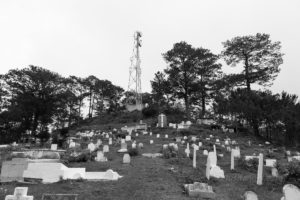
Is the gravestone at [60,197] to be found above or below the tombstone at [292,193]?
below

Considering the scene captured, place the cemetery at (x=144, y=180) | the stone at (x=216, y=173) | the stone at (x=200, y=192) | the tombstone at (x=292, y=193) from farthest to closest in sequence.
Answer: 1. the stone at (x=216, y=173)
2. the stone at (x=200, y=192)
3. the cemetery at (x=144, y=180)
4. the tombstone at (x=292, y=193)

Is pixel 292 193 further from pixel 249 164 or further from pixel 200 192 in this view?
pixel 249 164

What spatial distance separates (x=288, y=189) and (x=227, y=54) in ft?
111

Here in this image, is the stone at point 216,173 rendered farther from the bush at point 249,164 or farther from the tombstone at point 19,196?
the tombstone at point 19,196

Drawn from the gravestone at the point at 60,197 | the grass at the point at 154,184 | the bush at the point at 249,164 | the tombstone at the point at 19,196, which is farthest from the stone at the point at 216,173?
the tombstone at the point at 19,196

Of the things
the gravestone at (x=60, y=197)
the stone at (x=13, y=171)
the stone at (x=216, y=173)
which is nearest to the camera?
the gravestone at (x=60, y=197)

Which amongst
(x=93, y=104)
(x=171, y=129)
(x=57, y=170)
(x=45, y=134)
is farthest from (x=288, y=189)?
(x=93, y=104)

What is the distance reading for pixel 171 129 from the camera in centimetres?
3288

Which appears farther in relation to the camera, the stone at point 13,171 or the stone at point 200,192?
the stone at point 13,171

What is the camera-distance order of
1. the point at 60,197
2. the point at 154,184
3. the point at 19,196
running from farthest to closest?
1. the point at 154,184
2. the point at 60,197
3. the point at 19,196

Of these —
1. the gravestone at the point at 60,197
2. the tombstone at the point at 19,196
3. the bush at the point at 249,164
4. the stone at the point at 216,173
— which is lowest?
the gravestone at the point at 60,197

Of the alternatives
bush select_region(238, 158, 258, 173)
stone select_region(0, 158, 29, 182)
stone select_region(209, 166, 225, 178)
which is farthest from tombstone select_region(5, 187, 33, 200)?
bush select_region(238, 158, 258, 173)

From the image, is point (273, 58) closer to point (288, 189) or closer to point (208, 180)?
point (208, 180)

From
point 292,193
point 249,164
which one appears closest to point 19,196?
point 292,193
